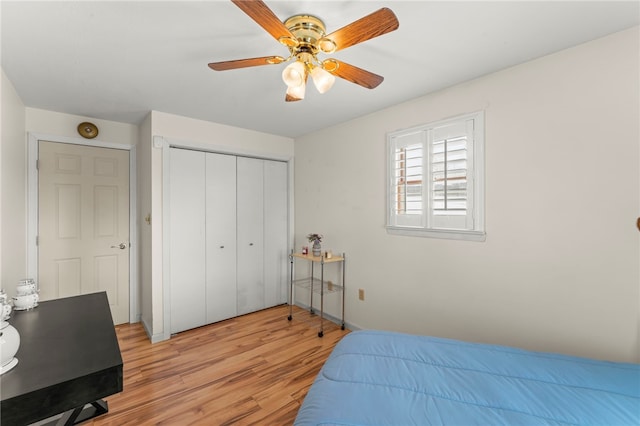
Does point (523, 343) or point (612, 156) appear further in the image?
point (523, 343)

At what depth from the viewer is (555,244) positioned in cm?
183

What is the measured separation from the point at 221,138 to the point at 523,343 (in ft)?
11.3

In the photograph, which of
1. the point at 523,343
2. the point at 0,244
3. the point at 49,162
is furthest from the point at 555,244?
the point at 49,162

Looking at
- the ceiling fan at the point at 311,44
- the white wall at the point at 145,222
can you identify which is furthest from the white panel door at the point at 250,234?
the ceiling fan at the point at 311,44

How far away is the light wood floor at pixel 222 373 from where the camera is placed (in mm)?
1858

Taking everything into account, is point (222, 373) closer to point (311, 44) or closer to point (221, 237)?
point (221, 237)

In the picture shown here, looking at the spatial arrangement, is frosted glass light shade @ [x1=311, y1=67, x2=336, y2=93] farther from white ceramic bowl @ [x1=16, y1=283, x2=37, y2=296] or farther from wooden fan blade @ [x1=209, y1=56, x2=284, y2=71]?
white ceramic bowl @ [x1=16, y1=283, x2=37, y2=296]

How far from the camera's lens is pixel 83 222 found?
3.06 meters

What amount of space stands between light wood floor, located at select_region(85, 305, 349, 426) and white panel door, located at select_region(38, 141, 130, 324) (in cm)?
67

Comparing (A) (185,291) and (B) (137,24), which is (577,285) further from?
(A) (185,291)

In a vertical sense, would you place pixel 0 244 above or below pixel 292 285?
above

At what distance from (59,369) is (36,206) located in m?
2.67

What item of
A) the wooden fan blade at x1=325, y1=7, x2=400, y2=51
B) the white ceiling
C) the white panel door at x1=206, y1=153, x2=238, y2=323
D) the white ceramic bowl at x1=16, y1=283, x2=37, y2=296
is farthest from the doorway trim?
the wooden fan blade at x1=325, y1=7, x2=400, y2=51

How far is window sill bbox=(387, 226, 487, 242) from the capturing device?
218 cm
